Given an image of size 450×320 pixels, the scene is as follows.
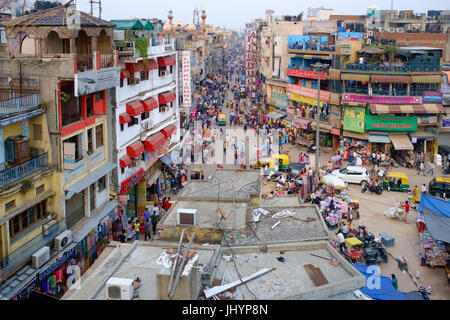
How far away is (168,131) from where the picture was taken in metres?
25.5

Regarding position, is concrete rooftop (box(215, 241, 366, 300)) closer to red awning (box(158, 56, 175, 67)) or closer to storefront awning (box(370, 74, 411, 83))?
red awning (box(158, 56, 175, 67))

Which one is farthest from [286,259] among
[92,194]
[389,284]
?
[92,194]

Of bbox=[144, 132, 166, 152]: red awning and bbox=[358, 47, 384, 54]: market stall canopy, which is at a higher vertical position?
bbox=[358, 47, 384, 54]: market stall canopy

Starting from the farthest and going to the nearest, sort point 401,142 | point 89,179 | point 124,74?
point 401,142
point 124,74
point 89,179

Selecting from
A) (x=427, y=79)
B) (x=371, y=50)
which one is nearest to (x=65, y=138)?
(x=371, y=50)

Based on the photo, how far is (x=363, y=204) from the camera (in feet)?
82.0

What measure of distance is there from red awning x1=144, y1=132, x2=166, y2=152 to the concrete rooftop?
39.6 ft

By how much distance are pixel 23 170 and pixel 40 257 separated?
99.6 inches

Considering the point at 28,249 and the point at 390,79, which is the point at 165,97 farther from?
the point at 390,79

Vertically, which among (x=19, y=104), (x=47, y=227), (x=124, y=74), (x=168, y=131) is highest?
(x=124, y=74)

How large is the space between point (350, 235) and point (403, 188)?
9.48 m

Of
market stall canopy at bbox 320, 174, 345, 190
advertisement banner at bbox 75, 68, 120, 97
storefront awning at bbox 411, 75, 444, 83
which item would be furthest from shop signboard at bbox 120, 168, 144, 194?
storefront awning at bbox 411, 75, 444, 83

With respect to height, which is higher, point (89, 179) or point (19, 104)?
point (19, 104)

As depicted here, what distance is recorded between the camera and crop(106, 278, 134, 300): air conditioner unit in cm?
831
